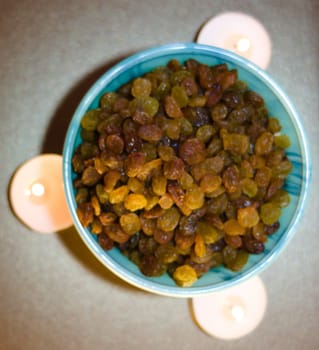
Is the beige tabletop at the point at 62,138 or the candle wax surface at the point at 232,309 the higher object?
the beige tabletop at the point at 62,138

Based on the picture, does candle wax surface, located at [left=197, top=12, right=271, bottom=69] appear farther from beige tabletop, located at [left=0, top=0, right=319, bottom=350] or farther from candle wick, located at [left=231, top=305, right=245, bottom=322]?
candle wick, located at [left=231, top=305, right=245, bottom=322]

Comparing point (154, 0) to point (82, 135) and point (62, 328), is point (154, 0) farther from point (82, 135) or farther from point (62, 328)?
point (62, 328)

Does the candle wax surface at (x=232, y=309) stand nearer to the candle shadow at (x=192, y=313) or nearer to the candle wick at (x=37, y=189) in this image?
the candle shadow at (x=192, y=313)

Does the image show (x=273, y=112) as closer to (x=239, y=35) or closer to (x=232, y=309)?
(x=239, y=35)

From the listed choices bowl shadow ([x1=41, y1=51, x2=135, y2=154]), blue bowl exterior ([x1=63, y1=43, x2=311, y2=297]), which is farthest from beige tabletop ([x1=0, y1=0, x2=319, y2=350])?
blue bowl exterior ([x1=63, y1=43, x2=311, y2=297])

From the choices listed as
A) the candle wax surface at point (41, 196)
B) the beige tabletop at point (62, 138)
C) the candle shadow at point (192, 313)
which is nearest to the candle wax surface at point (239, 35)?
the beige tabletop at point (62, 138)

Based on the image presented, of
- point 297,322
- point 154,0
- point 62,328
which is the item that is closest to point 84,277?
point 62,328

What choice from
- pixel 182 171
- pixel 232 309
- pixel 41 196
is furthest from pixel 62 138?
pixel 232 309
